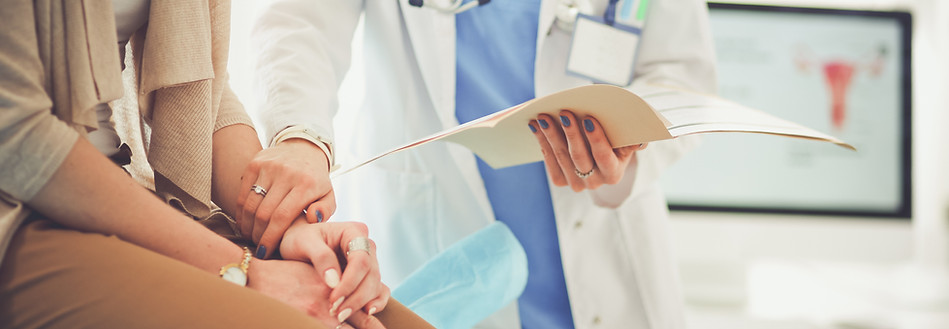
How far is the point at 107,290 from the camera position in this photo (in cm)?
39

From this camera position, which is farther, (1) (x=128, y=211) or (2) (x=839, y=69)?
(2) (x=839, y=69)

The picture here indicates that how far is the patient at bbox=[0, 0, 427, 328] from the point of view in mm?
396

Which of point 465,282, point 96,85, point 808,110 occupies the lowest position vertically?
point 808,110

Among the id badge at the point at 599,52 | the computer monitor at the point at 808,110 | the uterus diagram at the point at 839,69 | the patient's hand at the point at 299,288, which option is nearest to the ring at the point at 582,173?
the id badge at the point at 599,52

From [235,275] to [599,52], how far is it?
76 centimetres

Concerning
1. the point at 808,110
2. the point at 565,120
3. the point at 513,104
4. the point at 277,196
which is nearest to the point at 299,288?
the point at 277,196

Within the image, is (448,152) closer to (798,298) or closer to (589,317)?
(589,317)

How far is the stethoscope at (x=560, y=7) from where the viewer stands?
1071mm

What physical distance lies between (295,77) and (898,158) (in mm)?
2303

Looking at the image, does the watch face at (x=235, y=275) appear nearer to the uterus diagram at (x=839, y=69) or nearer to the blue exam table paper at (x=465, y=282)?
the blue exam table paper at (x=465, y=282)

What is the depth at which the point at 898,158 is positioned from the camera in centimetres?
226

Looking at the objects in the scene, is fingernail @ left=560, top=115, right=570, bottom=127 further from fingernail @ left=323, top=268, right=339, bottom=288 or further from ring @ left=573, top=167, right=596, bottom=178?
fingernail @ left=323, top=268, right=339, bottom=288

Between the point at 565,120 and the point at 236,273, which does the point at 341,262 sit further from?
the point at 565,120

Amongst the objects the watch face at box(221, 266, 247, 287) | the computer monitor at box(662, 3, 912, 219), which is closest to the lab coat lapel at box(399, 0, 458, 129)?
the watch face at box(221, 266, 247, 287)
